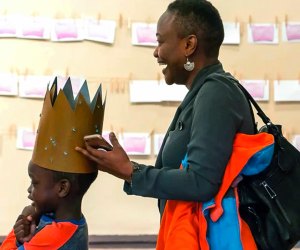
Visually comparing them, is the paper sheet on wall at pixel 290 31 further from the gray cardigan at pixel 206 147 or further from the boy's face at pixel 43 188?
the boy's face at pixel 43 188

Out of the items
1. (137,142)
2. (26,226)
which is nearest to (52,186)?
(26,226)

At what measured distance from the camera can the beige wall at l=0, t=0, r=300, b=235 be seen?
2.02 meters

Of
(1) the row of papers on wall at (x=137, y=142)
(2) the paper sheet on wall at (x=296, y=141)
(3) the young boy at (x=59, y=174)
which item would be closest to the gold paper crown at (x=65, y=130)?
(3) the young boy at (x=59, y=174)

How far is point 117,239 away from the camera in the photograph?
6.69 ft

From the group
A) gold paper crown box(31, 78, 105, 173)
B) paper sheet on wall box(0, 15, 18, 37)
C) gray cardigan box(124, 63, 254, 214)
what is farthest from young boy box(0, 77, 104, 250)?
paper sheet on wall box(0, 15, 18, 37)

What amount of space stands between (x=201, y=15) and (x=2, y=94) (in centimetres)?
113

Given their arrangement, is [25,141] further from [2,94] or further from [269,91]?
[269,91]

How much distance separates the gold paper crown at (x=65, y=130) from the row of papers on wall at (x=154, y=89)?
820 millimetres

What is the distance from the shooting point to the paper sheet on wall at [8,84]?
2.01m

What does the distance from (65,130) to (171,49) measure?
32 centimetres

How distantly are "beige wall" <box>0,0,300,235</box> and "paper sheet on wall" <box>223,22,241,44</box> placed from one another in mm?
22

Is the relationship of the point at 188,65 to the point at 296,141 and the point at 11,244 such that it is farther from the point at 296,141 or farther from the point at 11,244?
the point at 296,141

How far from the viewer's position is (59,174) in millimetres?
1225

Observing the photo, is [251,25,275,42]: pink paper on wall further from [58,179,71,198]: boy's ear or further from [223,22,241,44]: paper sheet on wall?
[58,179,71,198]: boy's ear
